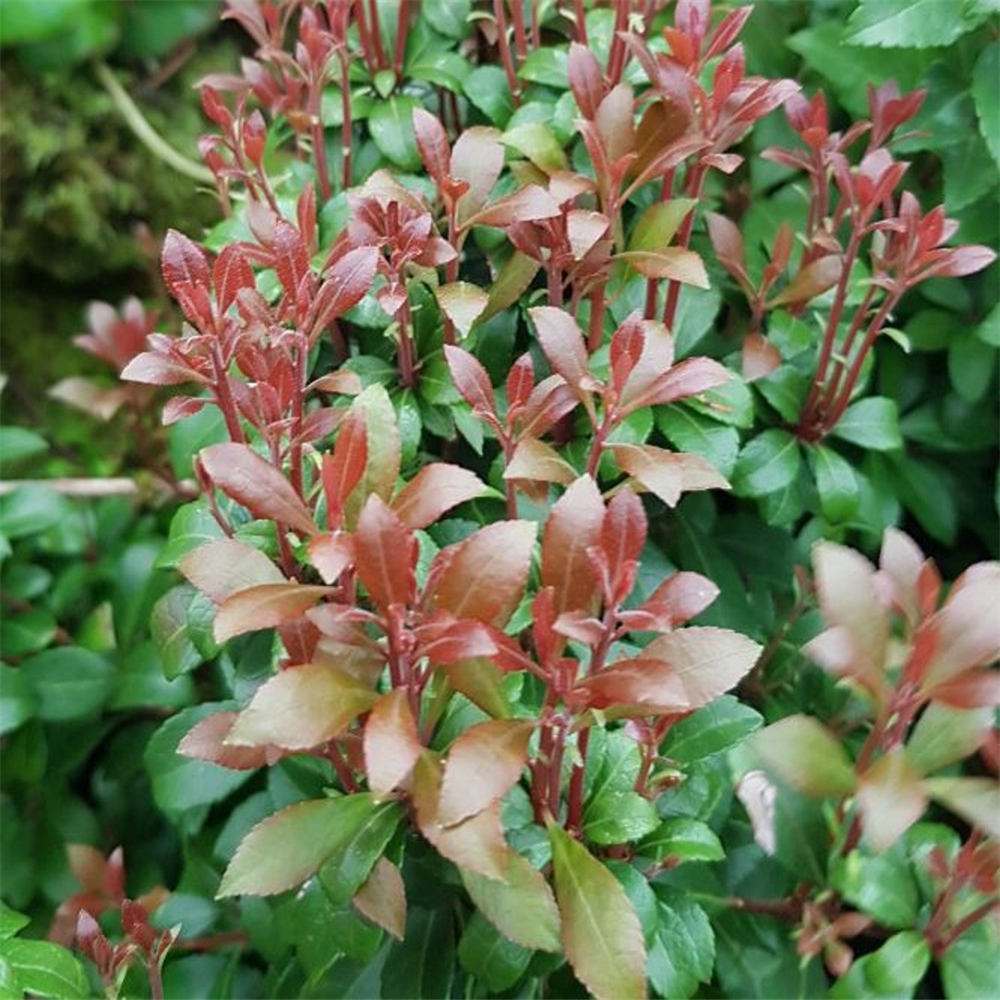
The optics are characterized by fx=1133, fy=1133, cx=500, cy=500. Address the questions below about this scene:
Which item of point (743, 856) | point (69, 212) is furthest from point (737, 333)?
point (69, 212)

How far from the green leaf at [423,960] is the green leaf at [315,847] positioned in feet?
0.39

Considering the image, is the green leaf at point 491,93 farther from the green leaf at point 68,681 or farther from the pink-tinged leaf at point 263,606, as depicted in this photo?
the green leaf at point 68,681

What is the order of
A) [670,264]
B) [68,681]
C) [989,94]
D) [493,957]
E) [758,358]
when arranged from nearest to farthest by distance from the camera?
[493,957], [670,264], [758,358], [989,94], [68,681]

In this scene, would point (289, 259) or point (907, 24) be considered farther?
point (907, 24)

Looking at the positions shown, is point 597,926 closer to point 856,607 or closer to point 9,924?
point 856,607

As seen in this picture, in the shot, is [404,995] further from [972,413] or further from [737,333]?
[972,413]

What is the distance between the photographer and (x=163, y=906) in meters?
0.95

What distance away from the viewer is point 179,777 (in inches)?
36.7

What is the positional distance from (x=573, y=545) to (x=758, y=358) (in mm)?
336

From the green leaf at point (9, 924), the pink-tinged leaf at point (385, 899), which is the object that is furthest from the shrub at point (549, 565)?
the green leaf at point (9, 924)

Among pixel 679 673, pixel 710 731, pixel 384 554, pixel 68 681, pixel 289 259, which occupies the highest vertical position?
pixel 289 259

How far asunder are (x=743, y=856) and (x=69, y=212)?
1.29 meters

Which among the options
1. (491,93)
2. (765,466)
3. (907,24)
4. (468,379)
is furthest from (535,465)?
(907,24)

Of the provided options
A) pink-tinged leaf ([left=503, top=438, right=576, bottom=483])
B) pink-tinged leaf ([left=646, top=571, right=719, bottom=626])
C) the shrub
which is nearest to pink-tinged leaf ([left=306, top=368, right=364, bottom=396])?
the shrub
